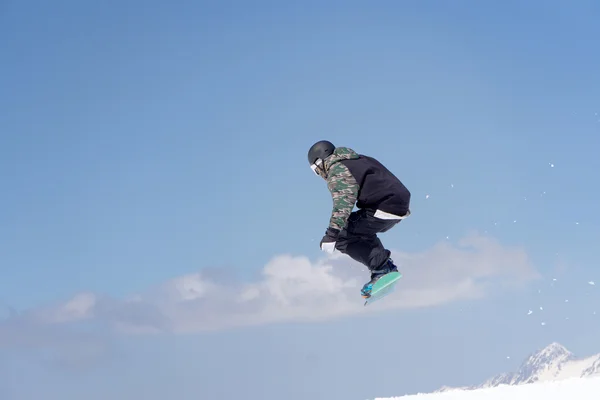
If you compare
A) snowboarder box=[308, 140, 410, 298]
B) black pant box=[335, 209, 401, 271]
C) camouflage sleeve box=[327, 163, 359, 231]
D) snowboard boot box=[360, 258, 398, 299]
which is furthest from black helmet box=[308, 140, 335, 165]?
snowboard boot box=[360, 258, 398, 299]

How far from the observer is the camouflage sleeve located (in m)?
9.35

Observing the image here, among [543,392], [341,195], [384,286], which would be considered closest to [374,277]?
[384,286]

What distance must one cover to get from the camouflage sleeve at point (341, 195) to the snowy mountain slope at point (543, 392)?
151 inches

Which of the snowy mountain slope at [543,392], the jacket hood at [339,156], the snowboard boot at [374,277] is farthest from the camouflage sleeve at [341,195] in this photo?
the snowy mountain slope at [543,392]

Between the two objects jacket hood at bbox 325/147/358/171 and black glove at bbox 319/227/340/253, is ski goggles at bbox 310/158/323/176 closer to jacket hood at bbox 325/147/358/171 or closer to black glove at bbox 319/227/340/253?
jacket hood at bbox 325/147/358/171

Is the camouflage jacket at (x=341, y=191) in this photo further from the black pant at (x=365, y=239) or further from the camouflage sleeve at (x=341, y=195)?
the black pant at (x=365, y=239)

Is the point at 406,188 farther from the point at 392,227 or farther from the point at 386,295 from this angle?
the point at 386,295

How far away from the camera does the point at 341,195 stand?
9.37 meters

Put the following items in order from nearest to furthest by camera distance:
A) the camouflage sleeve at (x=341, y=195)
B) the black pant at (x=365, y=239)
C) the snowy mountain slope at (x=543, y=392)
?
the snowy mountain slope at (x=543, y=392) < the camouflage sleeve at (x=341, y=195) < the black pant at (x=365, y=239)

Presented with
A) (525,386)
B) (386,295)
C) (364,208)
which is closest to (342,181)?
(364,208)

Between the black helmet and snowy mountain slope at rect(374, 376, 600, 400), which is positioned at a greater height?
the black helmet

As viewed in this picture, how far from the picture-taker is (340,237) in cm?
974

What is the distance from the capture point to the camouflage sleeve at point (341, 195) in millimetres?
9352

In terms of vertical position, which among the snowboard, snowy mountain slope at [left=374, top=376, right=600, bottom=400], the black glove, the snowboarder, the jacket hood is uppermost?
the jacket hood
